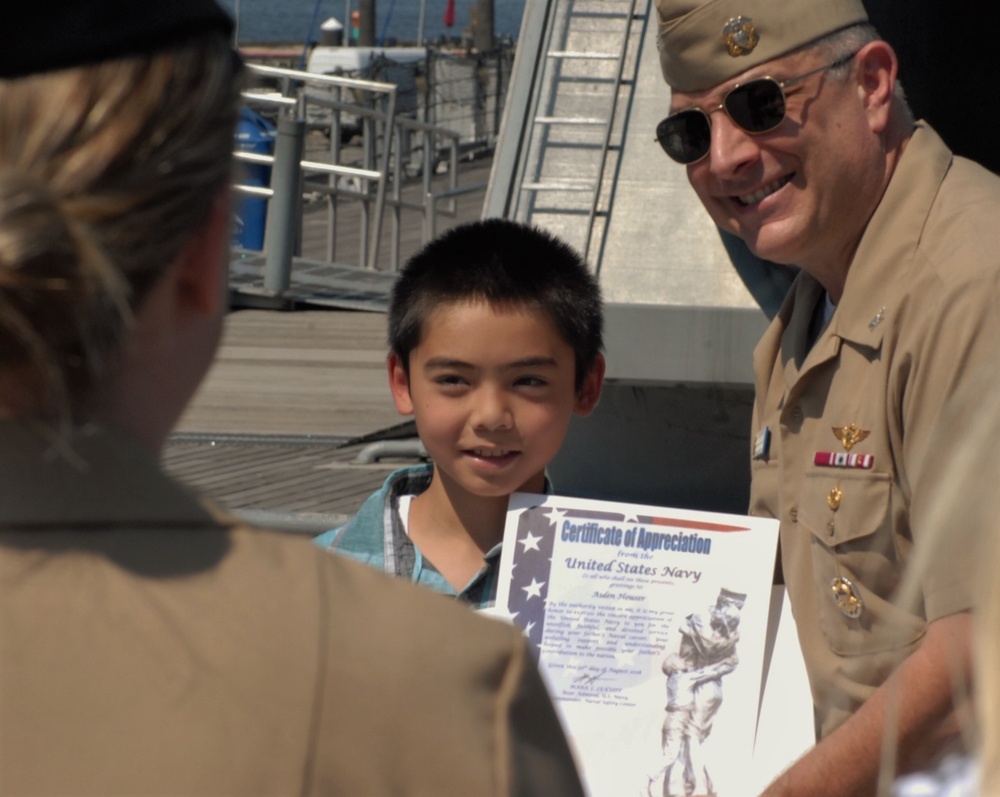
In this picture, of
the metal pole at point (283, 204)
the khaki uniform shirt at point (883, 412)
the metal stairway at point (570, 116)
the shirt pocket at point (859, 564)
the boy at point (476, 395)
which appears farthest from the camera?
the metal pole at point (283, 204)

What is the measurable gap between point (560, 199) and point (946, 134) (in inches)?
62.1

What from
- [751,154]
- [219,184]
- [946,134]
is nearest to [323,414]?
[946,134]

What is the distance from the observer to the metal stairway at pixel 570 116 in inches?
175

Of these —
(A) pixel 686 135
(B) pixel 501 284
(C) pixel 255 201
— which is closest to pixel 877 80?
(A) pixel 686 135

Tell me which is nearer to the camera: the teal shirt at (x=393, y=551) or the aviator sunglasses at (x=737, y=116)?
the aviator sunglasses at (x=737, y=116)

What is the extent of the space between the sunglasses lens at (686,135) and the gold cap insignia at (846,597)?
821mm

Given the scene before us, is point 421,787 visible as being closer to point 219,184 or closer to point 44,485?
point 44,485

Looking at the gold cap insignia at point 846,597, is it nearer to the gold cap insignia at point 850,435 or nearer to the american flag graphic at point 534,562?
the gold cap insignia at point 850,435

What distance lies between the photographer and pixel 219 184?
3.79 ft

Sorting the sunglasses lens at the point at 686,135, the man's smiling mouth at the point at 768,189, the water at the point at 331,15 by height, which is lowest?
the water at the point at 331,15

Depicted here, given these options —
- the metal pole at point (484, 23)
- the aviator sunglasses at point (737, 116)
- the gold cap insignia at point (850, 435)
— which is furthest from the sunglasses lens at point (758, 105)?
the metal pole at point (484, 23)

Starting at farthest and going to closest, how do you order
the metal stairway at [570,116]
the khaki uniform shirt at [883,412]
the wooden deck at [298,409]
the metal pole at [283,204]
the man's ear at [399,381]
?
the metal pole at [283,204] → the wooden deck at [298,409] → the metal stairway at [570,116] → the man's ear at [399,381] → the khaki uniform shirt at [883,412]

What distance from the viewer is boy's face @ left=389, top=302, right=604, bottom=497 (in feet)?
9.29

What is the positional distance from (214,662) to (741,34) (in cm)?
186
